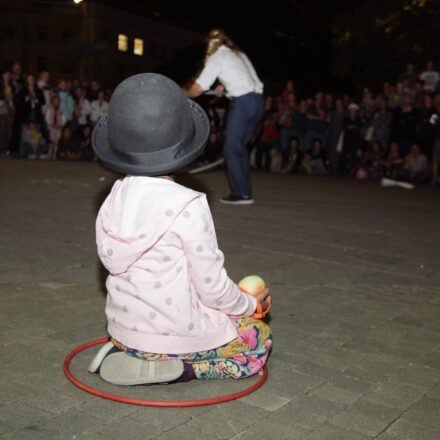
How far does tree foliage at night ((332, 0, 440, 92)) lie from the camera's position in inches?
1143

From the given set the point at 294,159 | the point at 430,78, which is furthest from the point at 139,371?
the point at 430,78

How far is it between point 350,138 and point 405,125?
1.60m

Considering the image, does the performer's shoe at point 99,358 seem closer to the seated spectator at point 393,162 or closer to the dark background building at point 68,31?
the seated spectator at point 393,162

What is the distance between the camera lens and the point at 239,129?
8.08 meters

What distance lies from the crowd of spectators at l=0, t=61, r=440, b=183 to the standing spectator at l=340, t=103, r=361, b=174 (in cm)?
2

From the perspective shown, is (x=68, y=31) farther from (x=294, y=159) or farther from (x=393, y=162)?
(x=393, y=162)

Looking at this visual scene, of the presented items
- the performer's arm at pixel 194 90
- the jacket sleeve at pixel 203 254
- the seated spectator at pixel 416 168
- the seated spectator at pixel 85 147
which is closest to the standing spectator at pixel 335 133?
the seated spectator at pixel 416 168

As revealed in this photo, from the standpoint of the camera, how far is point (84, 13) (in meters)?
64.2

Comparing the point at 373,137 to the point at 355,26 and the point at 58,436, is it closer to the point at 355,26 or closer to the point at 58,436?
the point at 58,436

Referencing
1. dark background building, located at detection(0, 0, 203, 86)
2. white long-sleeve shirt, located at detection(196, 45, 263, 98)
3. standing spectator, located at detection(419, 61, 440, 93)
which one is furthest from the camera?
dark background building, located at detection(0, 0, 203, 86)

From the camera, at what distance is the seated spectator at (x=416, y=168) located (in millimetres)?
13875

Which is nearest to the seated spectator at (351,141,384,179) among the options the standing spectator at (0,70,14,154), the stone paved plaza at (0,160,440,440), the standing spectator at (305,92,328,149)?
the standing spectator at (305,92,328,149)

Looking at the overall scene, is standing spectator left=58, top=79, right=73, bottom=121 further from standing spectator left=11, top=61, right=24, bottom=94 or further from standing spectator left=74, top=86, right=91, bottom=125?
standing spectator left=11, top=61, right=24, bottom=94

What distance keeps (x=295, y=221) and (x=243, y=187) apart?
4.55ft
